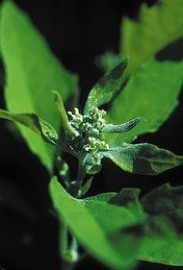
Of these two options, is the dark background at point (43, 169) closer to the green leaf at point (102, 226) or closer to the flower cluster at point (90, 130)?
the flower cluster at point (90, 130)

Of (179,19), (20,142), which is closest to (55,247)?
(20,142)

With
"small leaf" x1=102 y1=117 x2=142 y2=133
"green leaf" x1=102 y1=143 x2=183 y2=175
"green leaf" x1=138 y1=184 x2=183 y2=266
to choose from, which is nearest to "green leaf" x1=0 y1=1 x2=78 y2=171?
"small leaf" x1=102 y1=117 x2=142 y2=133

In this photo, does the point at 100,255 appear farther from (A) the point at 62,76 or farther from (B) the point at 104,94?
(A) the point at 62,76

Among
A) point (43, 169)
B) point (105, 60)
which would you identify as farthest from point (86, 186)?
point (105, 60)

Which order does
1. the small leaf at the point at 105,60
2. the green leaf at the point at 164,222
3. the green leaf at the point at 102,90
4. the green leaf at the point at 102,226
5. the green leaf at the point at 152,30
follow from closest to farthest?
the green leaf at the point at 102,226
the green leaf at the point at 164,222
the green leaf at the point at 102,90
the green leaf at the point at 152,30
the small leaf at the point at 105,60

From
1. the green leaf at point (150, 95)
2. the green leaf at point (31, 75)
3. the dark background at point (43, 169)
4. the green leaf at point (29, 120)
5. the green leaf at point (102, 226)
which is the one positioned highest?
the green leaf at point (29, 120)

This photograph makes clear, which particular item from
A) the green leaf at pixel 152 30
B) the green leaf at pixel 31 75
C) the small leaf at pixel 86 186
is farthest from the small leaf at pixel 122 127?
the green leaf at pixel 152 30
